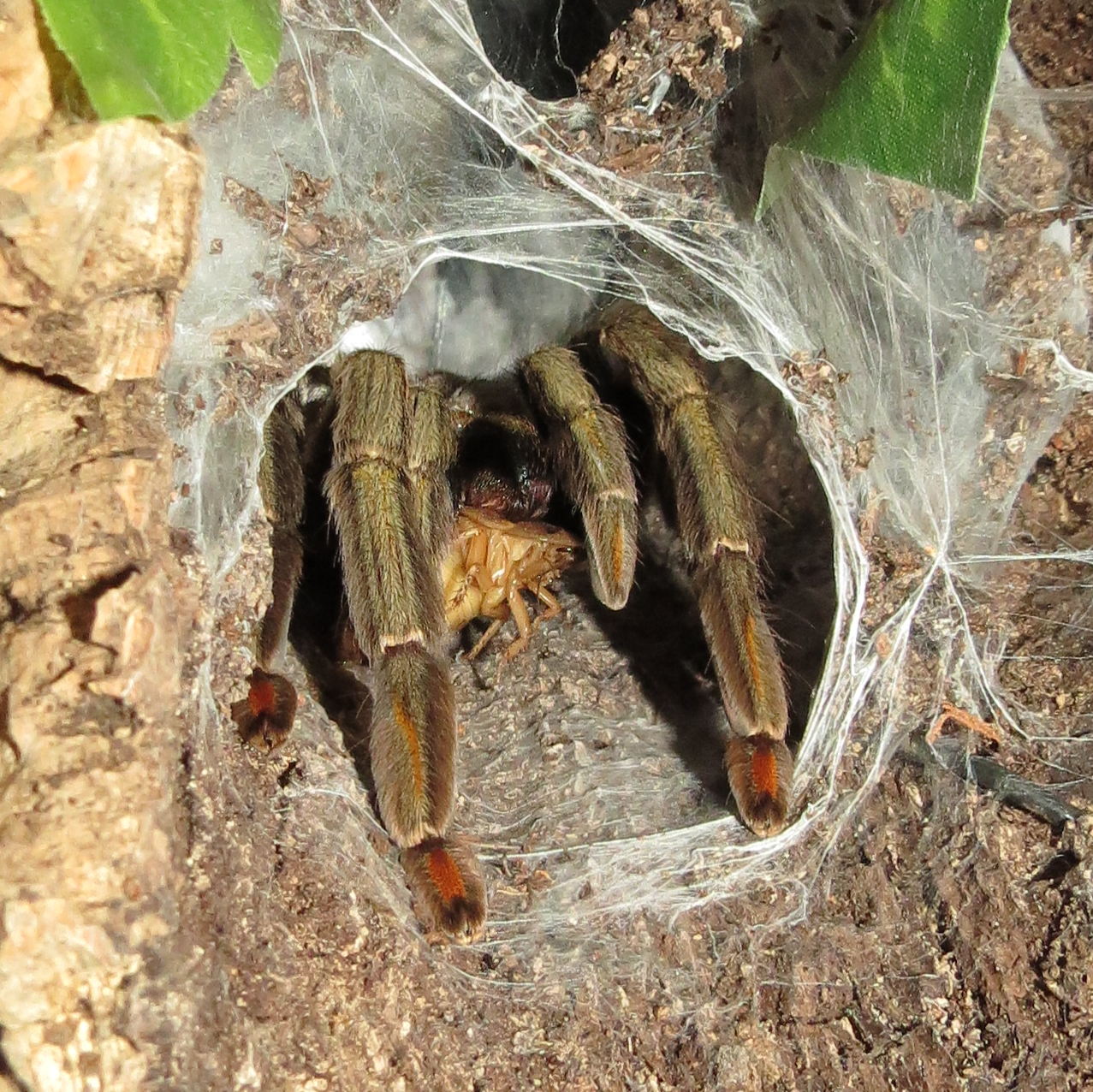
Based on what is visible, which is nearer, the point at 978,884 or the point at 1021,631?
the point at 978,884

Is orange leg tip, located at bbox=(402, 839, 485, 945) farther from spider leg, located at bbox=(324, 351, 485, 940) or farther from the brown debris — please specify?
the brown debris

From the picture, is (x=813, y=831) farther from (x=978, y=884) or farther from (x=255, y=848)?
(x=255, y=848)

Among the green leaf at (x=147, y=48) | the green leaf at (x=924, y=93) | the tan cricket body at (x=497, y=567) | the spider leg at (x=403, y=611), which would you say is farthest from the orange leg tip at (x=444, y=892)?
the green leaf at (x=924, y=93)

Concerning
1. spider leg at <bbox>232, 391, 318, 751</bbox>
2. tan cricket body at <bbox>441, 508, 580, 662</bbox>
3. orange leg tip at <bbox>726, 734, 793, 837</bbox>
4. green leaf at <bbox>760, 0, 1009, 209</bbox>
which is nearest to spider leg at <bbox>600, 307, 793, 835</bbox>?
orange leg tip at <bbox>726, 734, 793, 837</bbox>

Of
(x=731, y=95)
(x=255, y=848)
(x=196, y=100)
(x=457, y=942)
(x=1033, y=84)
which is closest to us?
(x=196, y=100)

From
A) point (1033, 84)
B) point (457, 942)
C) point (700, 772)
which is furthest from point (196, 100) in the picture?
point (700, 772)

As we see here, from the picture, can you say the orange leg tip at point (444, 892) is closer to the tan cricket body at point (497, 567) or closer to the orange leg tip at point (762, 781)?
the orange leg tip at point (762, 781)

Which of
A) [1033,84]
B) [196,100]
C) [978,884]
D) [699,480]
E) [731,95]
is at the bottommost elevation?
[978,884]
